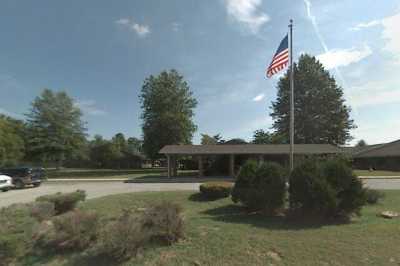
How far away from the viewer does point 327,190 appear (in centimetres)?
862

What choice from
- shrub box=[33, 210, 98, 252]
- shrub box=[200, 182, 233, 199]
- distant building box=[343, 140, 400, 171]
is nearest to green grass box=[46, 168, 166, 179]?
shrub box=[200, 182, 233, 199]

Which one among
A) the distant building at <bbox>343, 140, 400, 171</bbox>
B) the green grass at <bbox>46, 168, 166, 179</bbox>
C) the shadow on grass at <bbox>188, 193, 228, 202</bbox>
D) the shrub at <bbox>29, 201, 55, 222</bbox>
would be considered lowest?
the green grass at <bbox>46, 168, 166, 179</bbox>

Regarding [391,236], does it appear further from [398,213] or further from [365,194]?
[398,213]

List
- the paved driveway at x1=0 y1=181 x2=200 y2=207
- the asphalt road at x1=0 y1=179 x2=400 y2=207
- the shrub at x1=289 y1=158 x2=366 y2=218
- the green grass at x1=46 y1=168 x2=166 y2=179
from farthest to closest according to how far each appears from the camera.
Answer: the green grass at x1=46 y1=168 x2=166 y2=179, the asphalt road at x1=0 y1=179 x2=400 y2=207, the paved driveway at x1=0 y1=181 x2=200 y2=207, the shrub at x1=289 y1=158 x2=366 y2=218

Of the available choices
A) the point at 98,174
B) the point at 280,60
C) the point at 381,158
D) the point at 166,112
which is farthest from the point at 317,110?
the point at 280,60

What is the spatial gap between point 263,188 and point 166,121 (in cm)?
3824

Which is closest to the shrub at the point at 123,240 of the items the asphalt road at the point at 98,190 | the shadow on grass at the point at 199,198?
the shadow on grass at the point at 199,198

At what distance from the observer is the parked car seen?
2145 cm

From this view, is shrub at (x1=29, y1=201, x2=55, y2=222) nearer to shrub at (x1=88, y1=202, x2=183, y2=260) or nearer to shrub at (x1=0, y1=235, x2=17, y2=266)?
shrub at (x1=88, y1=202, x2=183, y2=260)

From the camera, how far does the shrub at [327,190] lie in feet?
28.4

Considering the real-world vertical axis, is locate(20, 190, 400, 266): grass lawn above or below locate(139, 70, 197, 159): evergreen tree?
below

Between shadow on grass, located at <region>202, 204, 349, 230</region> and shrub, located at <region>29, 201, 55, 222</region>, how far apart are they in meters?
5.14

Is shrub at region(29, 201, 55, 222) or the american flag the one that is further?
the american flag

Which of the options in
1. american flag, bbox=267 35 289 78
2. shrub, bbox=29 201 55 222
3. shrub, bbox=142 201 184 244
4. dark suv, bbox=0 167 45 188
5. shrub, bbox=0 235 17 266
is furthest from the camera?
dark suv, bbox=0 167 45 188
